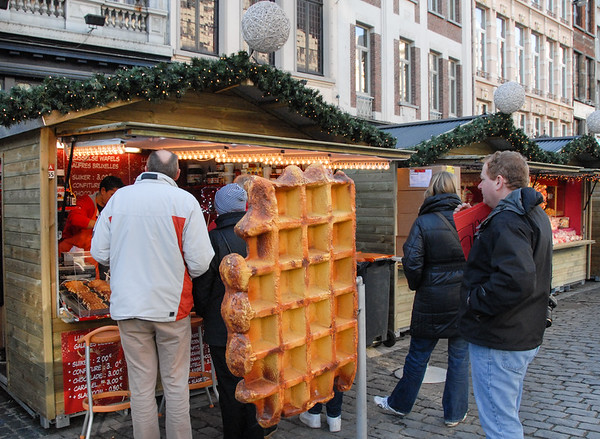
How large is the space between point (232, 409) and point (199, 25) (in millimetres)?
11782

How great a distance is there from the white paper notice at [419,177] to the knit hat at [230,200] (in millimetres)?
4335

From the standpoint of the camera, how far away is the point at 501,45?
26.1 m

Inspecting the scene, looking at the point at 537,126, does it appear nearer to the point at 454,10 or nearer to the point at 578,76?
the point at 578,76

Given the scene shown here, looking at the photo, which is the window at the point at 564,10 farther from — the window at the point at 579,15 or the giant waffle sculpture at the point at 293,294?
the giant waffle sculpture at the point at 293,294

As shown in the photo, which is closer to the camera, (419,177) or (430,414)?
(430,414)

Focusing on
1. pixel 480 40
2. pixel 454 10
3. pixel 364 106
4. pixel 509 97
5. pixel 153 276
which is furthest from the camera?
pixel 480 40

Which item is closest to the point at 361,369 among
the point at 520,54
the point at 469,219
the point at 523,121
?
the point at 469,219

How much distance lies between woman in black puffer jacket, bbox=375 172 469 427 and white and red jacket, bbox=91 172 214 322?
1836 millimetres

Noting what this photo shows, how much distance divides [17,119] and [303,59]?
40.6ft

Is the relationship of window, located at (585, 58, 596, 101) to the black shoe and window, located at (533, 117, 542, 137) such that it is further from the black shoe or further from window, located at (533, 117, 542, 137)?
the black shoe

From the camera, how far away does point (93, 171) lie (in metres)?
7.05

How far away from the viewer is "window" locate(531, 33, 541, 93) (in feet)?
91.5

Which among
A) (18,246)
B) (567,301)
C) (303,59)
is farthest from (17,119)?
(303,59)

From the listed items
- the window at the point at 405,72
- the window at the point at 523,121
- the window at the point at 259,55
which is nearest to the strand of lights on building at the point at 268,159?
the window at the point at 259,55
